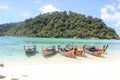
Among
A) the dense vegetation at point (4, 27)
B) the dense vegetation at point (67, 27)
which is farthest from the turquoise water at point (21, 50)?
the dense vegetation at point (4, 27)

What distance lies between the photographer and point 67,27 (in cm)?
10731

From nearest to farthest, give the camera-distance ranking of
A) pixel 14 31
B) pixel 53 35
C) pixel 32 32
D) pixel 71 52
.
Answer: pixel 71 52, pixel 53 35, pixel 32 32, pixel 14 31

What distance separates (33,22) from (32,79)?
10590cm

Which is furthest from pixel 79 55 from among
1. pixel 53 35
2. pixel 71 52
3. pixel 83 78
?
pixel 53 35

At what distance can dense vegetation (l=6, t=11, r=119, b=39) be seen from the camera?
346ft

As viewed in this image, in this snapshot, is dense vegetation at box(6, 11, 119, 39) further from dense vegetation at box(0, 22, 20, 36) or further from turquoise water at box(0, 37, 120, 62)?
turquoise water at box(0, 37, 120, 62)

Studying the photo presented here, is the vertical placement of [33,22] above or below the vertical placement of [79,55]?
above

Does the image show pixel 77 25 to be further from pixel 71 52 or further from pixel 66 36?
pixel 71 52

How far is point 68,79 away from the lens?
9.34 metres

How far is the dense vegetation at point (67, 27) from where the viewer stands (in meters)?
105

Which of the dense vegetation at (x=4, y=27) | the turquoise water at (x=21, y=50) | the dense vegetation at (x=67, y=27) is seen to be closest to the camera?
the turquoise water at (x=21, y=50)

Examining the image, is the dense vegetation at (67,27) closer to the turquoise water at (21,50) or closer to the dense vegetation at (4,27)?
the dense vegetation at (4,27)

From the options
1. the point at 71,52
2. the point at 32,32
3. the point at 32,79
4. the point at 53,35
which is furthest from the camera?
the point at 32,32

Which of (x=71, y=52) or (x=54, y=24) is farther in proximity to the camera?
(x=54, y=24)
